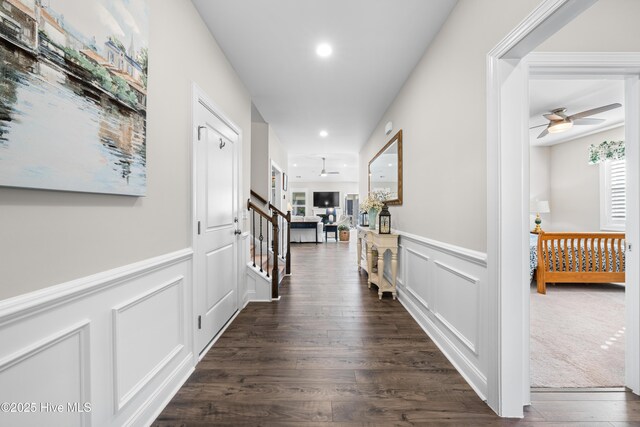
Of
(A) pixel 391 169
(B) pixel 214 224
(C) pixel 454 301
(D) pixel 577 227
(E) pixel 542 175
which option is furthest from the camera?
(E) pixel 542 175

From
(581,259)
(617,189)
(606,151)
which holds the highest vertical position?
(606,151)

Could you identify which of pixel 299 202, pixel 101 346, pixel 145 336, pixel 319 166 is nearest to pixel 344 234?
pixel 319 166

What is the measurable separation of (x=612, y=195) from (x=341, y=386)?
20.6ft

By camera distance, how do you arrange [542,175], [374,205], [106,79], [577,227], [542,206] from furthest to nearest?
[542,175] < [542,206] < [577,227] < [374,205] < [106,79]

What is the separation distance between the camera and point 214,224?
2.34 metres

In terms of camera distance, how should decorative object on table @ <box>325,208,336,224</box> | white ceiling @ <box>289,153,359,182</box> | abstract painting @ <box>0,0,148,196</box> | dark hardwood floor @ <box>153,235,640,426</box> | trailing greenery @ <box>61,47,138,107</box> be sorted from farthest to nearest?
decorative object on table @ <box>325,208,336,224</box>, white ceiling @ <box>289,153,359,182</box>, dark hardwood floor @ <box>153,235,640,426</box>, trailing greenery @ <box>61,47,138,107</box>, abstract painting @ <box>0,0,148,196</box>

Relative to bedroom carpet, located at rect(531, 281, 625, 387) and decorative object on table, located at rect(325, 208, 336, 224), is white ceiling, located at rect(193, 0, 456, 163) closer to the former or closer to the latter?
bedroom carpet, located at rect(531, 281, 625, 387)

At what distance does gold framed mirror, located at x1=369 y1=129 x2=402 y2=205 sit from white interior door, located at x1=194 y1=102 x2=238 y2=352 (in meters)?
1.97

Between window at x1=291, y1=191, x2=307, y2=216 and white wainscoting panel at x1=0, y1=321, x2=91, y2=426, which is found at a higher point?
window at x1=291, y1=191, x2=307, y2=216

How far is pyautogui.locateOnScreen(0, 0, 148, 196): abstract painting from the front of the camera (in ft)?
2.68

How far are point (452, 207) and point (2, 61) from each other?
2.36 m

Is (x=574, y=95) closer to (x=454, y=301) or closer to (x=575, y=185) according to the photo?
(x=575, y=185)

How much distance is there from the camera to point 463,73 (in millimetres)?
1905

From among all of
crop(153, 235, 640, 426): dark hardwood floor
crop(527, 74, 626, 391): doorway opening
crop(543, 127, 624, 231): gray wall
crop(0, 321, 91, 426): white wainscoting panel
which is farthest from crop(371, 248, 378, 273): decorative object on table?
crop(543, 127, 624, 231): gray wall
